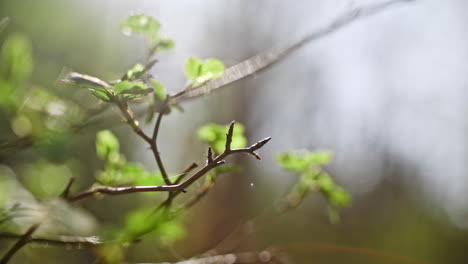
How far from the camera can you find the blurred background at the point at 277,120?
41 centimetres

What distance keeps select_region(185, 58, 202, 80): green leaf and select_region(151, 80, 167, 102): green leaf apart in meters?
0.03

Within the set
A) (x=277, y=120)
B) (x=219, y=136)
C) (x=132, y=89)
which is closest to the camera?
(x=132, y=89)

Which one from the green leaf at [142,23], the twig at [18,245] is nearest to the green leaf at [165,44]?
the green leaf at [142,23]

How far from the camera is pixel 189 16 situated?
Answer: 32.7 inches

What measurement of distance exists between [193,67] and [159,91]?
0.12ft

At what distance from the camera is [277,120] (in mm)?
1260

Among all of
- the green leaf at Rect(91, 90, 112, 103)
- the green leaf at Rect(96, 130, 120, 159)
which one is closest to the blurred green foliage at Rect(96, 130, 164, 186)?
the green leaf at Rect(96, 130, 120, 159)

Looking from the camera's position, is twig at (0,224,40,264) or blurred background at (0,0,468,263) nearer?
twig at (0,224,40,264)

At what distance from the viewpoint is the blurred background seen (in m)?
0.41

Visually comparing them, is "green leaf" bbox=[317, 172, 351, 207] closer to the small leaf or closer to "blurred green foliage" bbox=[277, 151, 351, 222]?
"blurred green foliage" bbox=[277, 151, 351, 222]

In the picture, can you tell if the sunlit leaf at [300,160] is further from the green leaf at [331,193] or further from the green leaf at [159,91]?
the green leaf at [159,91]

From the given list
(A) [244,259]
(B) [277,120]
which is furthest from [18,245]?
(B) [277,120]

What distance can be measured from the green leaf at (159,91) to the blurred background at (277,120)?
0.29 feet

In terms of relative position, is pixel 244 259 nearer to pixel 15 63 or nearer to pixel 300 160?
pixel 300 160
